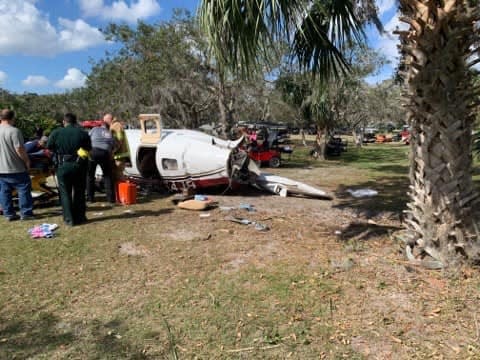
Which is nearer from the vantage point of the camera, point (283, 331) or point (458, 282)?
point (283, 331)

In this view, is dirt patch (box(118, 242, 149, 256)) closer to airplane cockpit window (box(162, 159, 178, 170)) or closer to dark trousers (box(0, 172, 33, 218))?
dark trousers (box(0, 172, 33, 218))

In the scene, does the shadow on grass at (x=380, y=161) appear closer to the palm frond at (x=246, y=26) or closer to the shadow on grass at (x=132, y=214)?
the shadow on grass at (x=132, y=214)

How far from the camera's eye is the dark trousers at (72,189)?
20.9 ft

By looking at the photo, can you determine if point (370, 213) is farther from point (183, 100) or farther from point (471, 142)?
point (183, 100)

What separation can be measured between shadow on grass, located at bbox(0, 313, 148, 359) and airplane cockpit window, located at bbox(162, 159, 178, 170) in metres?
5.73

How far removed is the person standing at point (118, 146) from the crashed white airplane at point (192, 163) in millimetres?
666

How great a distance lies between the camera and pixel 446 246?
13.8 ft

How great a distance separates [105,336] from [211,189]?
6.59 meters

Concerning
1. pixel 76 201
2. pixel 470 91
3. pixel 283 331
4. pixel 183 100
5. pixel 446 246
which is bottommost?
pixel 283 331

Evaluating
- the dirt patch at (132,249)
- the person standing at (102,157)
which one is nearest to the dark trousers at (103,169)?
the person standing at (102,157)

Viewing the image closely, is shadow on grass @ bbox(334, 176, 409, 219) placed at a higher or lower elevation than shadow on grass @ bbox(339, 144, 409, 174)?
lower

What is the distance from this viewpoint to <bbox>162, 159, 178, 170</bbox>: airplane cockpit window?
358 inches

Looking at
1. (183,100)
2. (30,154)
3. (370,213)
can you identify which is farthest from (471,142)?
(183,100)

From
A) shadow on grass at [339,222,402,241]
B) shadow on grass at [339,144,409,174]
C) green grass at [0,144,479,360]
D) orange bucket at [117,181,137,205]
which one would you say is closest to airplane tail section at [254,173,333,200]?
shadow on grass at [339,222,402,241]
